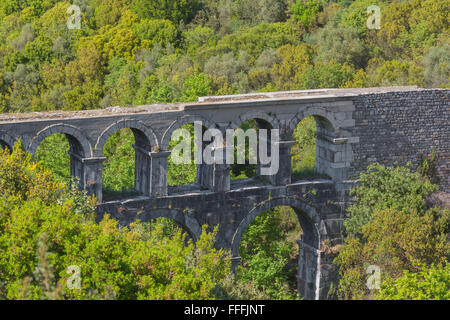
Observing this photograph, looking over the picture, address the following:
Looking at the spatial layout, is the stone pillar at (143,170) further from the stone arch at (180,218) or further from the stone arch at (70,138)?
the stone arch at (70,138)

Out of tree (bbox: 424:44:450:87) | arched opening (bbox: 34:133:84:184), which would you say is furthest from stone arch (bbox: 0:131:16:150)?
tree (bbox: 424:44:450:87)

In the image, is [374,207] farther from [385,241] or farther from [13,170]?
[13,170]

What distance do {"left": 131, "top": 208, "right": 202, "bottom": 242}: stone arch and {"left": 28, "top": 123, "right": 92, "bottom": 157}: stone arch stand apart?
313cm

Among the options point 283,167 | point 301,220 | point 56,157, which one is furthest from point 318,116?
point 56,157

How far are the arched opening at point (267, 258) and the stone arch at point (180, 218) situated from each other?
415 centimetres

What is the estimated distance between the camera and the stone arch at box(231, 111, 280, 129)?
95.7 feet

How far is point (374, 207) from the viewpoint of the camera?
30750mm

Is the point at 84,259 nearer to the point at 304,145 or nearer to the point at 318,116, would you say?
the point at 318,116

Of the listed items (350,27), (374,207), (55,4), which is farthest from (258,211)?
(55,4)

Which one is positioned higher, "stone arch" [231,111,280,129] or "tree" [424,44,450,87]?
"tree" [424,44,450,87]

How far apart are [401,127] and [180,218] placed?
967 centimetres

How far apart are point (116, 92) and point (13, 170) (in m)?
36.3

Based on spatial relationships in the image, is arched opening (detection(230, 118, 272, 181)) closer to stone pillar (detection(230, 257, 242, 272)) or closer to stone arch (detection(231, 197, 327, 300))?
stone arch (detection(231, 197, 327, 300))
